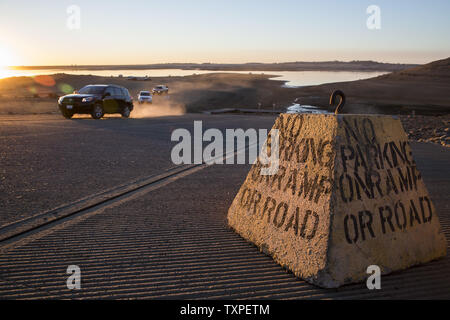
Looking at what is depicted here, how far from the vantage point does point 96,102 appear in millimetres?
18656

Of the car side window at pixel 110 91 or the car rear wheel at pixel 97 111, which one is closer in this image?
the car rear wheel at pixel 97 111

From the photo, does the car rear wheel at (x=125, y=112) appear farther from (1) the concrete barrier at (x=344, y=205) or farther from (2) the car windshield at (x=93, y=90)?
(1) the concrete barrier at (x=344, y=205)

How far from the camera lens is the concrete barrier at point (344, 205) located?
3283 mm

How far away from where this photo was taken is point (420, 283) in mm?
3320

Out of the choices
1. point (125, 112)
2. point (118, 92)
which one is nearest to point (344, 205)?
point (125, 112)

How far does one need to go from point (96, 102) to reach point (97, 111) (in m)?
0.41

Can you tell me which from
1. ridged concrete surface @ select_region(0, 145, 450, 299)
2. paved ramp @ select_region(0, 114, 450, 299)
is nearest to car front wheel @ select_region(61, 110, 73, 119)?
paved ramp @ select_region(0, 114, 450, 299)

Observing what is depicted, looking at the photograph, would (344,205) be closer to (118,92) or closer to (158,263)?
(158,263)

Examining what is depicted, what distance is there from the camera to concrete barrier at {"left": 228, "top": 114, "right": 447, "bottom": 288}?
10.8ft

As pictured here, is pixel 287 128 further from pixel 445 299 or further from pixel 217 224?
pixel 445 299

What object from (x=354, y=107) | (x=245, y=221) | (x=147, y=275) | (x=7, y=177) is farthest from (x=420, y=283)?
(x=354, y=107)

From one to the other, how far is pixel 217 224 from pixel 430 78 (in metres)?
78.9

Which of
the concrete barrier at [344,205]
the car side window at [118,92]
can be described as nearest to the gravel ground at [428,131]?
the concrete barrier at [344,205]
